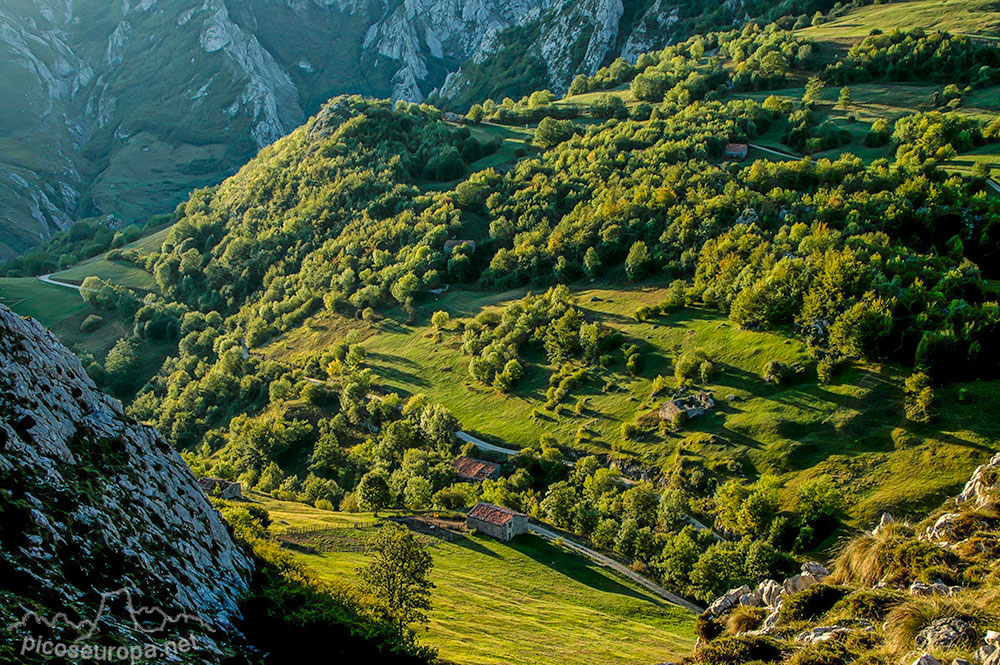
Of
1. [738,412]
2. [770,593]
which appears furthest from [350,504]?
[770,593]

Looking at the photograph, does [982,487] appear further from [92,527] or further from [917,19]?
[917,19]

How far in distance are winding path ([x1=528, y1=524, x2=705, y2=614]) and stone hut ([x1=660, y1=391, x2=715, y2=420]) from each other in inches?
838

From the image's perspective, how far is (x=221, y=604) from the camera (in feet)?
80.8

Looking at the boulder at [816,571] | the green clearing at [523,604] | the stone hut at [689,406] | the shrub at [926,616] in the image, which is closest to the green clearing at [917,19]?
the stone hut at [689,406]

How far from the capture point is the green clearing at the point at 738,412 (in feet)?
189

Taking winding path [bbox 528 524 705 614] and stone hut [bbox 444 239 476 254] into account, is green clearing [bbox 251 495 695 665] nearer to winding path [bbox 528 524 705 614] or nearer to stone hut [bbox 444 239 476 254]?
winding path [bbox 528 524 705 614]

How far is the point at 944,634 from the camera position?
54.3ft

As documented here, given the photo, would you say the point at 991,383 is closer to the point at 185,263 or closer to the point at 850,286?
the point at 850,286

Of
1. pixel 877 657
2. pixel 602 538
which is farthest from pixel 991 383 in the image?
pixel 877 657

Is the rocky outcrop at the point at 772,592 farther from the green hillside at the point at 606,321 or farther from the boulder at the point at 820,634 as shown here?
the green hillside at the point at 606,321

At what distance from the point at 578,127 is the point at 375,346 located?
8602 centimetres

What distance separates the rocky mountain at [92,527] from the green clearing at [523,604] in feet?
41.2

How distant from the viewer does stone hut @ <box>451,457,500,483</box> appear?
7544 centimetres

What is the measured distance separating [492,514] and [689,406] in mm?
28363
